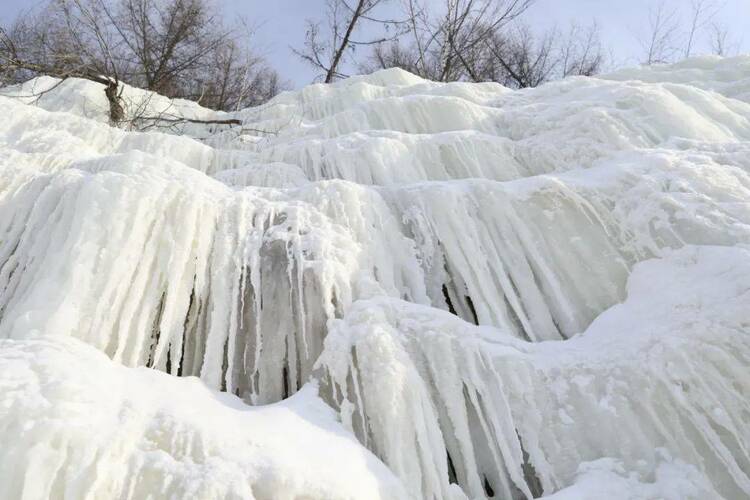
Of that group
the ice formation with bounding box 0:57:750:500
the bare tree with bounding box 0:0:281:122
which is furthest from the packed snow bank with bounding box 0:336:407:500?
the bare tree with bounding box 0:0:281:122

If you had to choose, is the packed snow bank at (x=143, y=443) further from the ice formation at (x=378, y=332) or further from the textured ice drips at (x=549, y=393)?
the textured ice drips at (x=549, y=393)

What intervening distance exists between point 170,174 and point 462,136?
2.72 m

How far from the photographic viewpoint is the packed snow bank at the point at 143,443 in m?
1.30

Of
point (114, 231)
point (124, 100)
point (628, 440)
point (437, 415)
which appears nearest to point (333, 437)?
point (437, 415)

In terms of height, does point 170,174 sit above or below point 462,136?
below

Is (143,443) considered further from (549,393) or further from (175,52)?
(175,52)

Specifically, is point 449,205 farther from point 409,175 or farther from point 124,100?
point 124,100

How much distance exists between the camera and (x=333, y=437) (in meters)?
1.81

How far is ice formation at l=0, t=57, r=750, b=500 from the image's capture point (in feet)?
4.96

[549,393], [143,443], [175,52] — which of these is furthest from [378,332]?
[175,52]

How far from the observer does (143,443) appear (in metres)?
1.44

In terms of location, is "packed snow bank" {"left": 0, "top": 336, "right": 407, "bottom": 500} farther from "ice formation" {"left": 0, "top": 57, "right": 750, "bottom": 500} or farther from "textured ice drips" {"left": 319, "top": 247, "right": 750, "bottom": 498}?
"textured ice drips" {"left": 319, "top": 247, "right": 750, "bottom": 498}

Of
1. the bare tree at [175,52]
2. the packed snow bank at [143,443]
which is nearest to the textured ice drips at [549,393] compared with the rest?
the packed snow bank at [143,443]

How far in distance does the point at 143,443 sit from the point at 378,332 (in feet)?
3.45
